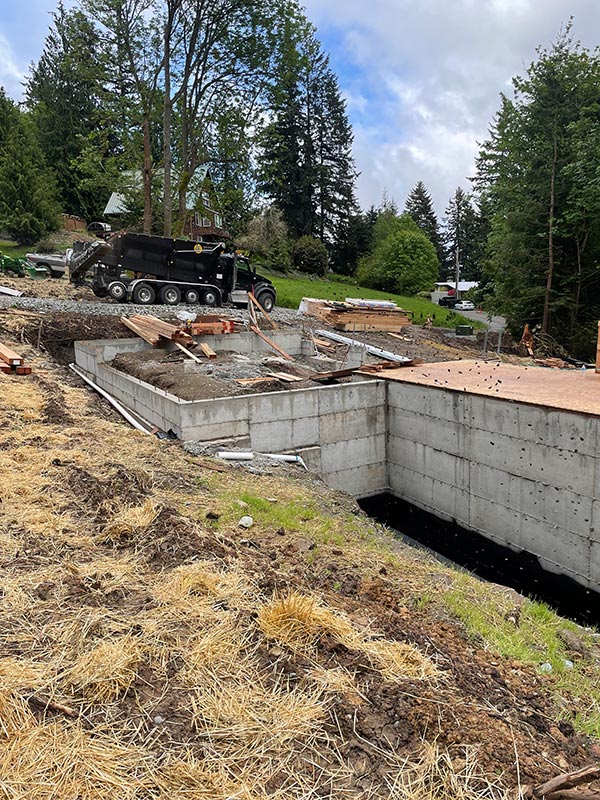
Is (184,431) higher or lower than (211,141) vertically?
lower

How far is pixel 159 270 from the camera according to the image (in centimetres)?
1784

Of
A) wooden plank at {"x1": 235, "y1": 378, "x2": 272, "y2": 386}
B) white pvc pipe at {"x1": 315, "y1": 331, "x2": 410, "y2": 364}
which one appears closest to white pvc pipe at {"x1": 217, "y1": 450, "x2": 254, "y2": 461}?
wooden plank at {"x1": 235, "y1": 378, "x2": 272, "y2": 386}

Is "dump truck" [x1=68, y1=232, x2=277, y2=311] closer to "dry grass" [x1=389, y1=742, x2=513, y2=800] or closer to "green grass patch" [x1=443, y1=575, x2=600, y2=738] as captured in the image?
"green grass patch" [x1=443, y1=575, x2=600, y2=738]

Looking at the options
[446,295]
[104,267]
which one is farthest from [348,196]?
[104,267]

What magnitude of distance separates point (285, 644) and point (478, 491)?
22.7 ft

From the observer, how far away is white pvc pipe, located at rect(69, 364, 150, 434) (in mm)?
9391

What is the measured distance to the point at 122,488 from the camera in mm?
5371

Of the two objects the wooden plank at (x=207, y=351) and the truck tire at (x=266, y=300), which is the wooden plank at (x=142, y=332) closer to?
the wooden plank at (x=207, y=351)

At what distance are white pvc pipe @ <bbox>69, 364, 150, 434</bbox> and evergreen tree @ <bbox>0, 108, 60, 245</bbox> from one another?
21.4m

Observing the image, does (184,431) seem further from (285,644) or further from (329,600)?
(285,644)

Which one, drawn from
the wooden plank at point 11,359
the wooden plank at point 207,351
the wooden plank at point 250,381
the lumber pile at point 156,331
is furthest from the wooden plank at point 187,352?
the wooden plank at point 11,359

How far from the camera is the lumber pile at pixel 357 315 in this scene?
20203 millimetres

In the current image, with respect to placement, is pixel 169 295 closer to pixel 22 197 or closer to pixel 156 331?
pixel 156 331

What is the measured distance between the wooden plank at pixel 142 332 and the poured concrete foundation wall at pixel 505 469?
641cm
